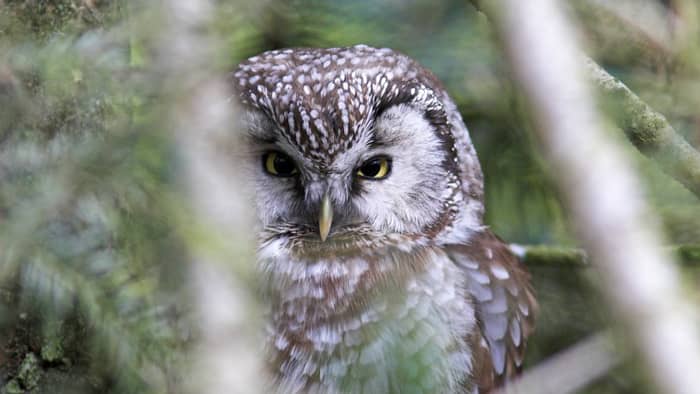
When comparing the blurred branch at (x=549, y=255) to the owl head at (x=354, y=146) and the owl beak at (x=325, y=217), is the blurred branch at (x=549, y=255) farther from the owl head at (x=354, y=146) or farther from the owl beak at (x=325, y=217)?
the owl beak at (x=325, y=217)

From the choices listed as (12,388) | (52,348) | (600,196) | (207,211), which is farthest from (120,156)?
(600,196)

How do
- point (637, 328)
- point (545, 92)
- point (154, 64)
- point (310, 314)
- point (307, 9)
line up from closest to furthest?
point (637, 328)
point (545, 92)
point (154, 64)
point (307, 9)
point (310, 314)

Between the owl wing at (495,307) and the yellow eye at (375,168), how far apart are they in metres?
0.30

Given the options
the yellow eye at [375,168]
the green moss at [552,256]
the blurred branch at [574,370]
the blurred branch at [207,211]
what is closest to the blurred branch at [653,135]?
the blurred branch at [574,370]

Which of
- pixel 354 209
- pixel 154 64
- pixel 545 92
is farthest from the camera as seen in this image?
pixel 354 209

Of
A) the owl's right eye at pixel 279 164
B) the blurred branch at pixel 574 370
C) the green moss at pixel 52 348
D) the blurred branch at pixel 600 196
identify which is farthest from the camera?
the owl's right eye at pixel 279 164

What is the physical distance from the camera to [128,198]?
1.38m

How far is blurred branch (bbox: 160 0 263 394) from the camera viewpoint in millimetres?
1400

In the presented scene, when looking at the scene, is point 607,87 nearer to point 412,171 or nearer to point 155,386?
point 412,171

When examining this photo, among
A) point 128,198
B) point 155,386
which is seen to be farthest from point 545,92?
point 155,386

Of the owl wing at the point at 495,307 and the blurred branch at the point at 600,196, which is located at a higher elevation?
the blurred branch at the point at 600,196

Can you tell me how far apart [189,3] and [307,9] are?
0.30m

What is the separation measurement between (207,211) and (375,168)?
0.85 m

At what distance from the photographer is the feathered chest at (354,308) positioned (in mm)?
1724
